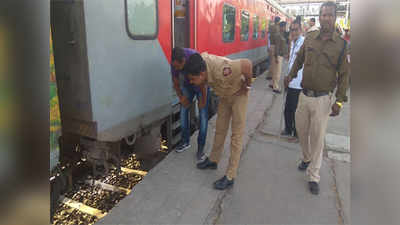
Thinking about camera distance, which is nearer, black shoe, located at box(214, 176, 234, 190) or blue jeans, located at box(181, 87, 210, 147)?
black shoe, located at box(214, 176, 234, 190)

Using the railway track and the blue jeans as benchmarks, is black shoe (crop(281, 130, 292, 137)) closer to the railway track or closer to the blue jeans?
the blue jeans

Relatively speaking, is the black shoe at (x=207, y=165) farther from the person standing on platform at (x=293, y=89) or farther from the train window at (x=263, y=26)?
the train window at (x=263, y=26)

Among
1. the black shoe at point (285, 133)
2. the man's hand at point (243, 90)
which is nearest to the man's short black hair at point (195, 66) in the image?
the man's hand at point (243, 90)

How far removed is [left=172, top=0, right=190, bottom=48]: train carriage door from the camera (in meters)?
4.55

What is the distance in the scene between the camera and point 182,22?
473 cm

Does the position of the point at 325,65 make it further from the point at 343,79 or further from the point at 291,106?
the point at 291,106

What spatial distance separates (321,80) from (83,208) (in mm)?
3072

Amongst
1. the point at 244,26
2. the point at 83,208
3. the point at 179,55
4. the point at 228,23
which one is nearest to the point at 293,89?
the point at 179,55

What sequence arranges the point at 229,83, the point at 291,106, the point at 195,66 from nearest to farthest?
the point at 195,66 < the point at 229,83 < the point at 291,106

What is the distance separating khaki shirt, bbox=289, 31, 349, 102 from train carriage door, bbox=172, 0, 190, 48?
7.25ft

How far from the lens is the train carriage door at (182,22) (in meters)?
4.55

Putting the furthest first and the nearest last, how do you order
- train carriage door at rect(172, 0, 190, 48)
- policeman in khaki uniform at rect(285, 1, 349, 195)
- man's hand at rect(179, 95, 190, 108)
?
train carriage door at rect(172, 0, 190, 48) → man's hand at rect(179, 95, 190, 108) → policeman in khaki uniform at rect(285, 1, 349, 195)

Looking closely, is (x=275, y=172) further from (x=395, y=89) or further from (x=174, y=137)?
(x=395, y=89)

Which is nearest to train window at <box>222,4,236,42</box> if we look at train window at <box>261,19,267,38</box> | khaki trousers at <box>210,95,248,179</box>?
khaki trousers at <box>210,95,248,179</box>
